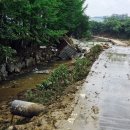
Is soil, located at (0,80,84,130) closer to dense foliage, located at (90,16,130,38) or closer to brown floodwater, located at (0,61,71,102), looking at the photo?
brown floodwater, located at (0,61,71,102)

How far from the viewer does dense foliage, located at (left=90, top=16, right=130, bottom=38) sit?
9831 centimetres

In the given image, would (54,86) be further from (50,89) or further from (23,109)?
(23,109)

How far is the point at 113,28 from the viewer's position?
10138 cm

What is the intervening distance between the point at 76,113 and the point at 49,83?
226 inches

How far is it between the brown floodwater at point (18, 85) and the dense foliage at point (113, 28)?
72246 millimetres

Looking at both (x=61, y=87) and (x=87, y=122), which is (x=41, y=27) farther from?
(x=87, y=122)

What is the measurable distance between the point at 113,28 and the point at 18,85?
8097 cm

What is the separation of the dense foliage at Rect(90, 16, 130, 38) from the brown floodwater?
72.2 metres

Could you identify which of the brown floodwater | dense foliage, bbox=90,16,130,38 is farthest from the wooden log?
dense foliage, bbox=90,16,130,38

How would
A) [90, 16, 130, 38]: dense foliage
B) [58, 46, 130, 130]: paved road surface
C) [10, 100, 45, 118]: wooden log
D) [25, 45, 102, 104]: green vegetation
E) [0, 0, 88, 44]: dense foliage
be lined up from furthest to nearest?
[90, 16, 130, 38]: dense foliage
[0, 0, 88, 44]: dense foliage
[25, 45, 102, 104]: green vegetation
[10, 100, 45, 118]: wooden log
[58, 46, 130, 130]: paved road surface

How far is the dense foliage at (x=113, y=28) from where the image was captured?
98.3 metres

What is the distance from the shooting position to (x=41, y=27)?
31.6 metres

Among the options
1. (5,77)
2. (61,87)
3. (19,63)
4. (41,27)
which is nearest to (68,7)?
(41,27)

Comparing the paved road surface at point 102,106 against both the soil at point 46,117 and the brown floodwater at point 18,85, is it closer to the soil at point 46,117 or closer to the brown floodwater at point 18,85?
the soil at point 46,117
